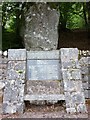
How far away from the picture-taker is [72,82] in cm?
408

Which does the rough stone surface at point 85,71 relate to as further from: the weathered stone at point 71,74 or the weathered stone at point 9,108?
the weathered stone at point 9,108

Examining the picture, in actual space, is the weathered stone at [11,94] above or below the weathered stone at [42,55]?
below

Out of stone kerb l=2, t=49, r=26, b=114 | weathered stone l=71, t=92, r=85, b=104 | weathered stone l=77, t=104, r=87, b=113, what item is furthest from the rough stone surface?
stone kerb l=2, t=49, r=26, b=114

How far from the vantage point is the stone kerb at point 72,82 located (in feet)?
12.6

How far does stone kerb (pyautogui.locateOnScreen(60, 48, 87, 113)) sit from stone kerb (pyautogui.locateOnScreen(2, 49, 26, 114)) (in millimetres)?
980

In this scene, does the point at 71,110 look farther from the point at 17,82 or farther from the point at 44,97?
the point at 17,82

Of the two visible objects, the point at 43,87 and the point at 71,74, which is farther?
the point at 43,87

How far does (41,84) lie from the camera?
431 cm

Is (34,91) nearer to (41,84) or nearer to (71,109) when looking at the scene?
(41,84)

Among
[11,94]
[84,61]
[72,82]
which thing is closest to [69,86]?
[72,82]

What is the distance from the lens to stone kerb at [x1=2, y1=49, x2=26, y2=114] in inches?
149

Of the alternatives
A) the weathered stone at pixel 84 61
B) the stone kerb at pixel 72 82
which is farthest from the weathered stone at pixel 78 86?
the weathered stone at pixel 84 61

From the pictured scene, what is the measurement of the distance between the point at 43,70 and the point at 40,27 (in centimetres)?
157

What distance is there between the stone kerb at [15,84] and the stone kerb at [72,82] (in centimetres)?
98
